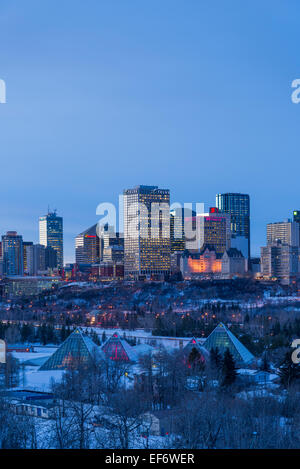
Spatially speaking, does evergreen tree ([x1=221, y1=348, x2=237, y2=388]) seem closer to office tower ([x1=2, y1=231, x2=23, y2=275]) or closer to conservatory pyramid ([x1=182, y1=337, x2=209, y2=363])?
conservatory pyramid ([x1=182, y1=337, x2=209, y2=363])

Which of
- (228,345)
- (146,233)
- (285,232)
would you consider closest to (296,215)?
(285,232)

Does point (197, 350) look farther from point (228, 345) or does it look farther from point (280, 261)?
point (280, 261)

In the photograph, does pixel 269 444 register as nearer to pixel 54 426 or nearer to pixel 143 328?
pixel 54 426

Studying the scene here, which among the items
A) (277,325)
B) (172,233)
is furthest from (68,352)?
(172,233)

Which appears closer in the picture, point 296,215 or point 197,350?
point 197,350

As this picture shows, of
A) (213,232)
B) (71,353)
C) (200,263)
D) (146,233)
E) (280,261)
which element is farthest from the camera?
(213,232)

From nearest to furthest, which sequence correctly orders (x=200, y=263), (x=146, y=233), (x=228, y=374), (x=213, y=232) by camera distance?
1. (x=228, y=374)
2. (x=200, y=263)
3. (x=146, y=233)
4. (x=213, y=232)

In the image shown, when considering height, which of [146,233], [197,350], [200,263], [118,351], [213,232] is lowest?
[118,351]
